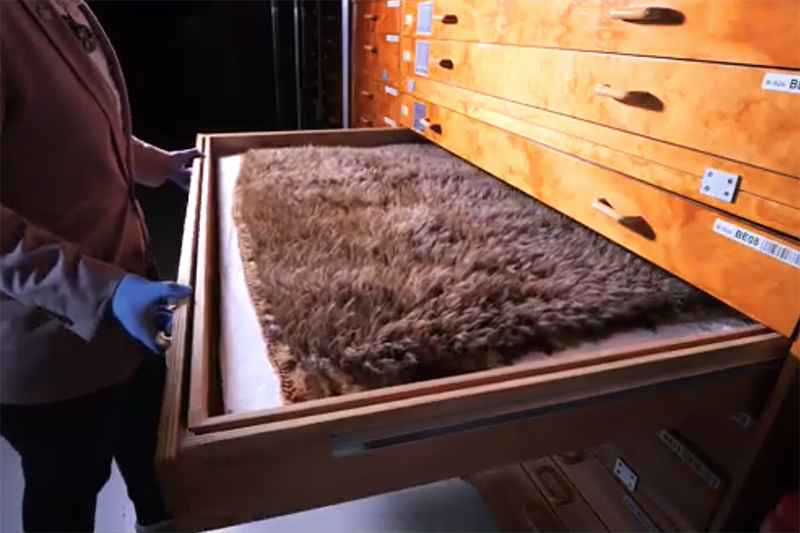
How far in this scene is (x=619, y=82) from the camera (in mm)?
890

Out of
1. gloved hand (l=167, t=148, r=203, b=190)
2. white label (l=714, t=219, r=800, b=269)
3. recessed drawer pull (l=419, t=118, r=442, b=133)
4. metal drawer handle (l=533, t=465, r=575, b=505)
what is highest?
white label (l=714, t=219, r=800, b=269)

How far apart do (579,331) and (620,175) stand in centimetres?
34

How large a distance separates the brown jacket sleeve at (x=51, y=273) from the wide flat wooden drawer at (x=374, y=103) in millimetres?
1531

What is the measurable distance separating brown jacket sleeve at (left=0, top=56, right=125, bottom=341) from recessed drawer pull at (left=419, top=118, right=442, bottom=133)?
1159 millimetres

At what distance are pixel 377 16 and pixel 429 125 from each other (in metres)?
0.74

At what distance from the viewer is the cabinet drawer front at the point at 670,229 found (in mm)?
682

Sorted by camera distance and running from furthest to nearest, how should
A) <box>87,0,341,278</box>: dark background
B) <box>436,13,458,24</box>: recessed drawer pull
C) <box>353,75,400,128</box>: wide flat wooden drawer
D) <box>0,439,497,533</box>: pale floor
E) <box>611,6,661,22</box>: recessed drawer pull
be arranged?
<box>87,0,341,278</box>: dark background, <box>353,75,400,128</box>: wide flat wooden drawer, <box>436,13,458,24</box>: recessed drawer pull, <box>0,439,497,533</box>: pale floor, <box>611,6,661,22</box>: recessed drawer pull

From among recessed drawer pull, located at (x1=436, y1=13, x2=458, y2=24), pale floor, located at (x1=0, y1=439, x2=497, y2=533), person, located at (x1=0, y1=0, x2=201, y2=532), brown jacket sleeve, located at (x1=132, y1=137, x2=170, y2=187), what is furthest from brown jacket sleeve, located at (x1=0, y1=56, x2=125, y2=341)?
recessed drawer pull, located at (x1=436, y1=13, x2=458, y2=24)

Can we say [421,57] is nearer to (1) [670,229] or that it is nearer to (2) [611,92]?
(2) [611,92]

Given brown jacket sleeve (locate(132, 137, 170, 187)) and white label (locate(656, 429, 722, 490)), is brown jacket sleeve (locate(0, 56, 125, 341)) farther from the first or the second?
white label (locate(656, 429, 722, 490))

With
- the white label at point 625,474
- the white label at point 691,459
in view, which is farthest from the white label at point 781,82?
the white label at point 625,474

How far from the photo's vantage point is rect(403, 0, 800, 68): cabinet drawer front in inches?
25.3

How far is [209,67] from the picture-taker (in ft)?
8.35

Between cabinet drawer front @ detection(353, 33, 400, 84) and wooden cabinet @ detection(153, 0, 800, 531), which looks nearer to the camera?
wooden cabinet @ detection(153, 0, 800, 531)
